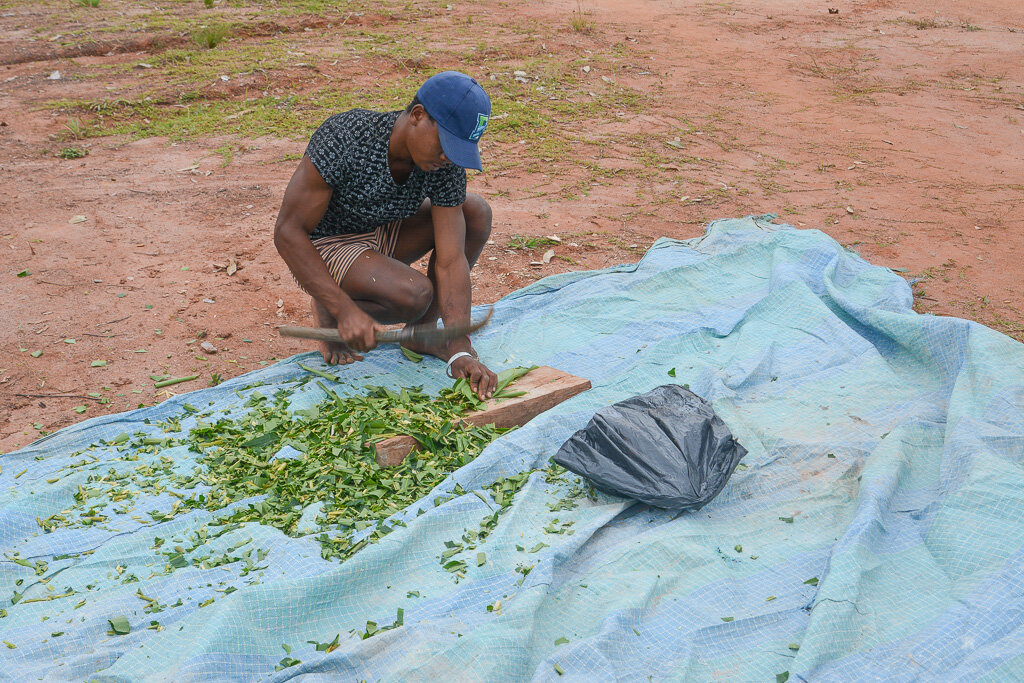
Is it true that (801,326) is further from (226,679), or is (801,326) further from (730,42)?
(730,42)

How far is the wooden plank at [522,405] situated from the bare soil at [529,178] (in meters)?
0.93

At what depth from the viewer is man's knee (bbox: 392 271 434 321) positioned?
115 inches

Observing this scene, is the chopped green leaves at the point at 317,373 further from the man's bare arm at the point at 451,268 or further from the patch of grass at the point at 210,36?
the patch of grass at the point at 210,36

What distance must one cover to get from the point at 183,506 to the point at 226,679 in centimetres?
69

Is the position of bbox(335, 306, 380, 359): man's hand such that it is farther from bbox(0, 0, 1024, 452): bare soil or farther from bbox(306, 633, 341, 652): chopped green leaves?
bbox(306, 633, 341, 652): chopped green leaves

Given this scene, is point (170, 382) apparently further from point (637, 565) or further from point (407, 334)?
point (637, 565)

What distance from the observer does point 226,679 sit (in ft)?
5.64

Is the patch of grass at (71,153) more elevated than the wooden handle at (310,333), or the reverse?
the patch of grass at (71,153)

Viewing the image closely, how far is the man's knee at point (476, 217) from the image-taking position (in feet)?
10.4

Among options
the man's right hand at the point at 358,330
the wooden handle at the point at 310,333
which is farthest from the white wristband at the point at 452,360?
the wooden handle at the point at 310,333

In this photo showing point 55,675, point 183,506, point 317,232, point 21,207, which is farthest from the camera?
point 21,207

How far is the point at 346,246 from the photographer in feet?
9.69

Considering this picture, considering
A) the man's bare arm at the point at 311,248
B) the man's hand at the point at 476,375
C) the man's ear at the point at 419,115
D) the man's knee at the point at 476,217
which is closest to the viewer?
the man's ear at the point at 419,115

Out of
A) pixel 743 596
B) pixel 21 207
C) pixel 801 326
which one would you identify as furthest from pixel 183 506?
pixel 21 207
